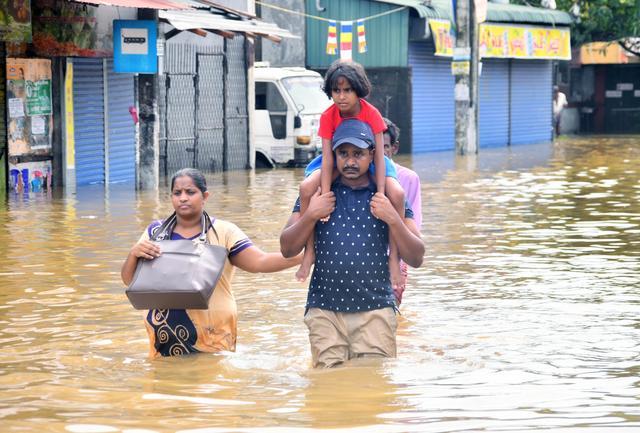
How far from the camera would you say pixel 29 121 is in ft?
68.6

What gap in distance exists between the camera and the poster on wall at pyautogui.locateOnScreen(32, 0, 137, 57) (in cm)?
2041

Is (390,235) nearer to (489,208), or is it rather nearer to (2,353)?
(2,353)

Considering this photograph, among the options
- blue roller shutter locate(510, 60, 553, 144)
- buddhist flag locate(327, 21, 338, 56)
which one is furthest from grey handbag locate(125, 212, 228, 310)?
blue roller shutter locate(510, 60, 553, 144)

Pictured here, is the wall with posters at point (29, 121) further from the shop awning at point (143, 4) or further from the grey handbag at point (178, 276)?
the grey handbag at point (178, 276)

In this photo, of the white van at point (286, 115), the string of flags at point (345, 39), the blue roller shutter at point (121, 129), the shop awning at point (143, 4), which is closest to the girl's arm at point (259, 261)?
the shop awning at point (143, 4)

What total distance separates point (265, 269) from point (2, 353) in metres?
2.13

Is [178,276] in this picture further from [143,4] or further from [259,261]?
[143,4]

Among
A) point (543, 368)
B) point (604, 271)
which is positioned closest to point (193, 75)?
point (604, 271)

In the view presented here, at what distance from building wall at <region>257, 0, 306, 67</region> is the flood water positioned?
15366 mm

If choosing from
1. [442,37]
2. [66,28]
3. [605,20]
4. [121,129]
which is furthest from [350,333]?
[605,20]

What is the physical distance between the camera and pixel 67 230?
1575cm

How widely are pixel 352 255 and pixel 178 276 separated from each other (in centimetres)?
85

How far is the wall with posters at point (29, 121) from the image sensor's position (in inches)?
803

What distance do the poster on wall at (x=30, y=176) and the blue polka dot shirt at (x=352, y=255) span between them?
14436mm
